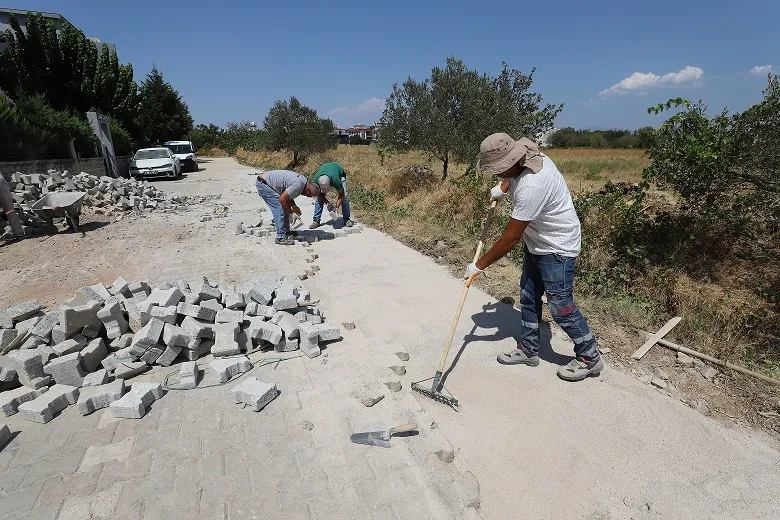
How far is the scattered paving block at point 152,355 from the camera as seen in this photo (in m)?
3.52

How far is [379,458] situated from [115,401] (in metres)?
2.06

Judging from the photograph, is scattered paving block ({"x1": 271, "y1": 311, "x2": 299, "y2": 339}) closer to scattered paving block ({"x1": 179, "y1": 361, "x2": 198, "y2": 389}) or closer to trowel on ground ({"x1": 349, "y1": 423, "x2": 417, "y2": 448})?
scattered paving block ({"x1": 179, "y1": 361, "x2": 198, "y2": 389})

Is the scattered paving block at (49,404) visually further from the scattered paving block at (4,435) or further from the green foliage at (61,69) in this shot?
the green foliage at (61,69)

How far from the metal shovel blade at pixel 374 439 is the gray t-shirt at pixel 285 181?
495cm

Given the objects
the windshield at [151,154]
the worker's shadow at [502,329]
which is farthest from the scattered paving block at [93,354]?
the windshield at [151,154]

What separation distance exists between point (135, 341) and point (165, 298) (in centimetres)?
54

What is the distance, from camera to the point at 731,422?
9.20ft

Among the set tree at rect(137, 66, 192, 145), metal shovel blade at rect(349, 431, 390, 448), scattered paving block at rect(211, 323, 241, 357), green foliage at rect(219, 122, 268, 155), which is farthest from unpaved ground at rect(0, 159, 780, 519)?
green foliage at rect(219, 122, 268, 155)

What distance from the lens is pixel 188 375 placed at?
3277 millimetres

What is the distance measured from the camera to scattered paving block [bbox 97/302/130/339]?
12.3 feet

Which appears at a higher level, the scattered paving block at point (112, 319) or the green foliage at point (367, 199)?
the scattered paving block at point (112, 319)

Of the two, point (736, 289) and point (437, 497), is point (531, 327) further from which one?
point (736, 289)

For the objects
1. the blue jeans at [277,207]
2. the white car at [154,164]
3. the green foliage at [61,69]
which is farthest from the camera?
the white car at [154,164]

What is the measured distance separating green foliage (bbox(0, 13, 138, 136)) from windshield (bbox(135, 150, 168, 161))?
2892mm
